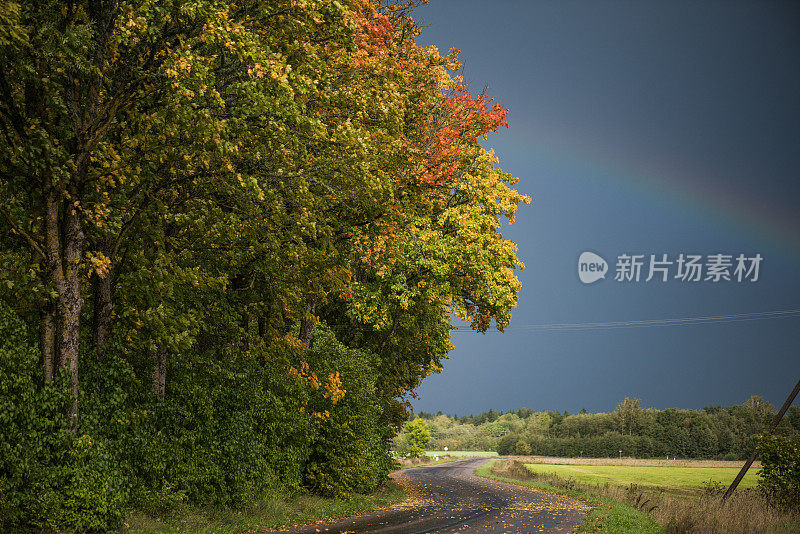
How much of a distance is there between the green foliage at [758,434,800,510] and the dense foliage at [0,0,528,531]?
16.0 metres

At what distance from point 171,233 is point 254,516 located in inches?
307

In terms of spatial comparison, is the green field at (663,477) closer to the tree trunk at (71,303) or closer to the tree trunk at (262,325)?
the tree trunk at (262,325)

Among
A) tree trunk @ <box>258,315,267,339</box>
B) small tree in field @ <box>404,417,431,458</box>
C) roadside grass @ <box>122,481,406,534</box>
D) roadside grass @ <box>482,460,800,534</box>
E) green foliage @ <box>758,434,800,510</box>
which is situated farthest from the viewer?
small tree in field @ <box>404,417,431,458</box>

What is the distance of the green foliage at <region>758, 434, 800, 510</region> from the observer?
2189 centimetres

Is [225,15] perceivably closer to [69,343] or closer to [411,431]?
[69,343]

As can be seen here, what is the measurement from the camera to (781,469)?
2253 cm

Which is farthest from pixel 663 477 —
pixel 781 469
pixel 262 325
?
pixel 262 325

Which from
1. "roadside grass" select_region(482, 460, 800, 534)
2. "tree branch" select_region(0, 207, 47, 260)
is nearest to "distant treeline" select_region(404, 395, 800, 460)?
"roadside grass" select_region(482, 460, 800, 534)

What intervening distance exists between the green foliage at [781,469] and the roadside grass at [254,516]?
1478 cm

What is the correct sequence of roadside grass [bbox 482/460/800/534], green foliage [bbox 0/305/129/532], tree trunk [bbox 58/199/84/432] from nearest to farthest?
green foliage [bbox 0/305/129/532]
tree trunk [bbox 58/199/84/432]
roadside grass [bbox 482/460/800/534]

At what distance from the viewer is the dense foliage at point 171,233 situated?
1095cm

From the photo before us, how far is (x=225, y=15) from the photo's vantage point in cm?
1068

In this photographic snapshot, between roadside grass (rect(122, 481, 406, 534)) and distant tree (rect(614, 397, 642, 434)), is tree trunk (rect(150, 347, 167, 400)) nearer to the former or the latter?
roadside grass (rect(122, 481, 406, 534))

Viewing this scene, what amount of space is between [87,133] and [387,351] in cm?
2167
